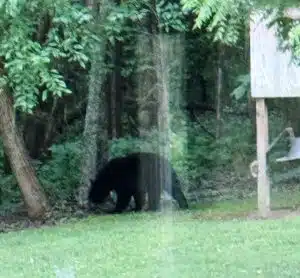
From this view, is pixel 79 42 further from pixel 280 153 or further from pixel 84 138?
pixel 280 153

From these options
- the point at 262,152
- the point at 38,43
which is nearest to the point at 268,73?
the point at 262,152

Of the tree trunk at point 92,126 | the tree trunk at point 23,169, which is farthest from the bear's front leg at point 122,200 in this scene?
the tree trunk at point 23,169

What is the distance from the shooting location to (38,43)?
30.5 feet

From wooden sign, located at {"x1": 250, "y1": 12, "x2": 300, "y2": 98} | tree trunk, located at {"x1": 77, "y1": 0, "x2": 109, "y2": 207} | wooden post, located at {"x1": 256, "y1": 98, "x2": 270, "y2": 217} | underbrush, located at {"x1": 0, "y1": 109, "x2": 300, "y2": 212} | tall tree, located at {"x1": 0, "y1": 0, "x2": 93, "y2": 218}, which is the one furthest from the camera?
underbrush, located at {"x1": 0, "y1": 109, "x2": 300, "y2": 212}

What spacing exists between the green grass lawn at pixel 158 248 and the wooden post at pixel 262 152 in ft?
1.67

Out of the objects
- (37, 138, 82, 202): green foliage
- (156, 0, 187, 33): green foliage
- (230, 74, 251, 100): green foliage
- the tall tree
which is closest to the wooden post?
(156, 0, 187, 33): green foliage

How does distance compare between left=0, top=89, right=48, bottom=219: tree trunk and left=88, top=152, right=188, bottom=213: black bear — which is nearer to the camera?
left=0, top=89, right=48, bottom=219: tree trunk

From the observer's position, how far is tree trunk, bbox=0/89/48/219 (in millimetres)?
11016

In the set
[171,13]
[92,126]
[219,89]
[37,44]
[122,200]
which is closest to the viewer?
[37,44]

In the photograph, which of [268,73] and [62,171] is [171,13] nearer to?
[268,73]

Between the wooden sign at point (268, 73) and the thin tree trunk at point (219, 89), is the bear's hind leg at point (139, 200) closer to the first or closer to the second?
the wooden sign at point (268, 73)

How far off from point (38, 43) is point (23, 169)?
8.07 feet

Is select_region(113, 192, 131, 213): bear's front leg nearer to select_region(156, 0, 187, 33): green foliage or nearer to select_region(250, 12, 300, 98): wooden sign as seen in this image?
select_region(156, 0, 187, 33): green foliage

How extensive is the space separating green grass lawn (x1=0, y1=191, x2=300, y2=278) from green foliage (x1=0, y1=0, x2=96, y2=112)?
5.45 ft
